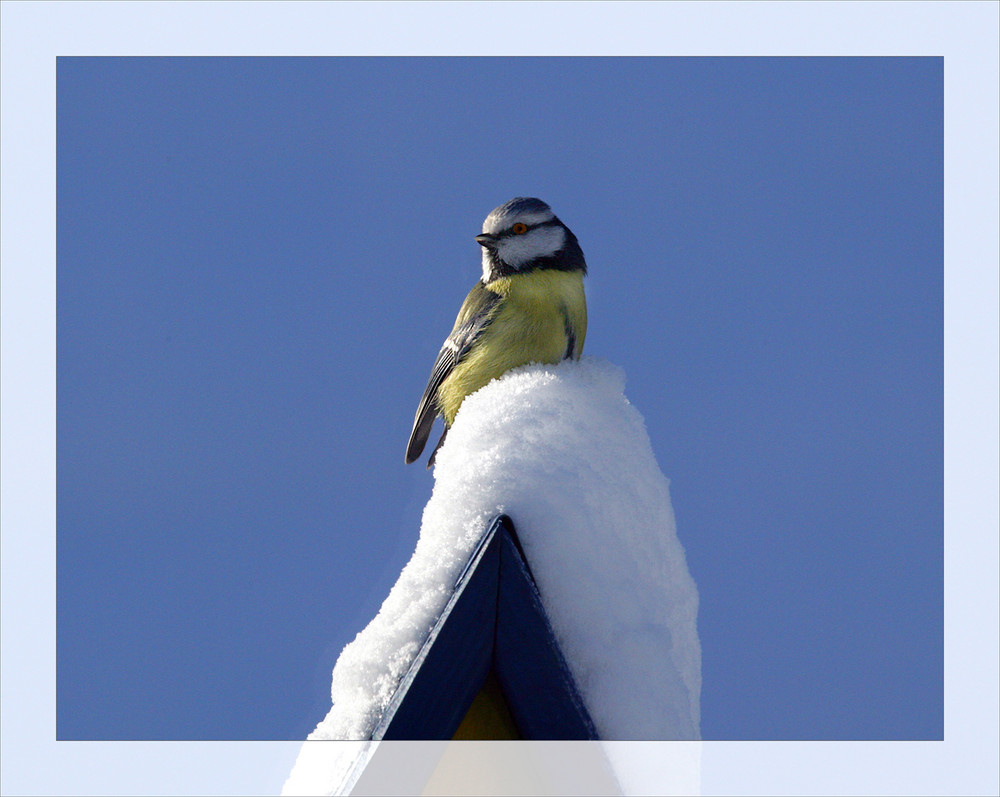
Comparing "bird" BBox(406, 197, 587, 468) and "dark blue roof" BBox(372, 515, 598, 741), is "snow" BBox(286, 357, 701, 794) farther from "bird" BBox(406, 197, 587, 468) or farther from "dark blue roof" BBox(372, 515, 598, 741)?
"bird" BBox(406, 197, 587, 468)

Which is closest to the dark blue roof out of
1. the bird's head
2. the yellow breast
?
the yellow breast

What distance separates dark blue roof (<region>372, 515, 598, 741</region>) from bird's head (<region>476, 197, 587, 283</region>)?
2.66 meters

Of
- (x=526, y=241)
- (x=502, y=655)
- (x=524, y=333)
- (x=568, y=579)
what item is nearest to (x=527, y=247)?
(x=526, y=241)

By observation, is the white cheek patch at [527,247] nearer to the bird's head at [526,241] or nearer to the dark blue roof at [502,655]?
the bird's head at [526,241]

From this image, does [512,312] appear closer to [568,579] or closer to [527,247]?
[527,247]

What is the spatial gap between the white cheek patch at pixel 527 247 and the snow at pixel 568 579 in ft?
6.97

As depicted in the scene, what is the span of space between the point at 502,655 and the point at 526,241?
286 cm

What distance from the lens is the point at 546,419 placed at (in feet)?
8.45

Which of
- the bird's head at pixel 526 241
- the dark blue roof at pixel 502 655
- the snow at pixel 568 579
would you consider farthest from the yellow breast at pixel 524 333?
the dark blue roof at pixel 502 655

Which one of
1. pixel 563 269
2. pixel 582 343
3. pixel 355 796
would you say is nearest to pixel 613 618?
pixel 355 796

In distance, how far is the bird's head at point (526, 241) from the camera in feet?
15.1

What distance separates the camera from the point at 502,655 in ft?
6.93

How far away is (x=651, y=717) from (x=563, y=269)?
2.78 m

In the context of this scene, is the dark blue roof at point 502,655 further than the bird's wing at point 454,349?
No
